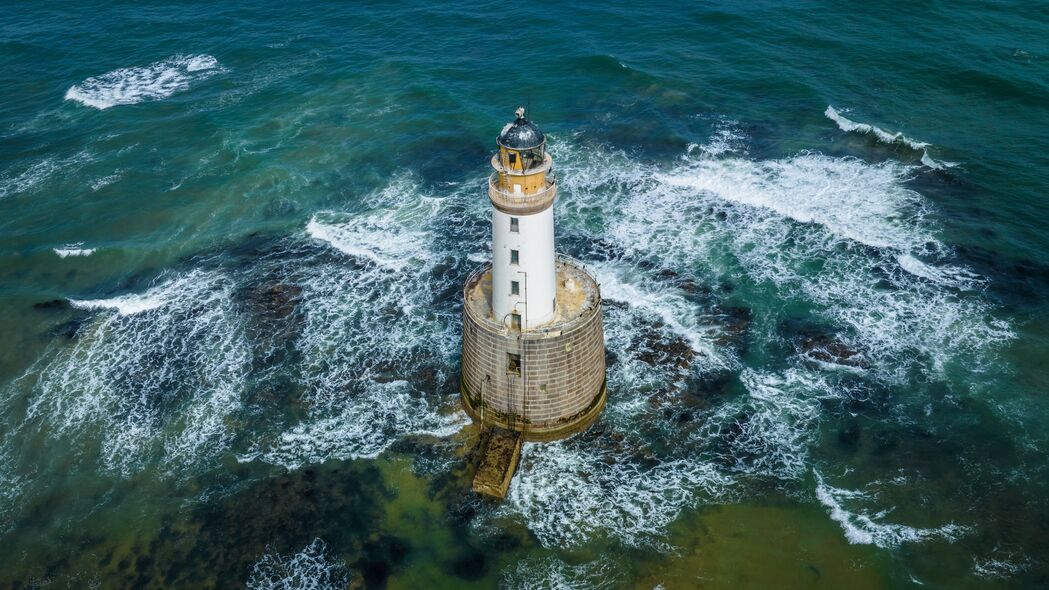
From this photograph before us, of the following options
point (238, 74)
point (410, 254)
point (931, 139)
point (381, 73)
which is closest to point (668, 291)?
point (410, 254)

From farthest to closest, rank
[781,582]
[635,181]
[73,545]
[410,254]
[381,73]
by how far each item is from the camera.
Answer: [381,73] < [635,181] < [410,254] < [73,545] < [781,582]

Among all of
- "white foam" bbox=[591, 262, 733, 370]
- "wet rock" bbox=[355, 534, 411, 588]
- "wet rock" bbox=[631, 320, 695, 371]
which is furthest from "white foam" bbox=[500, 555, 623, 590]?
"white foam" bbox=[591, 262, 733, 370]

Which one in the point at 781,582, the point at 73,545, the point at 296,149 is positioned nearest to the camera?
the point at 781,582

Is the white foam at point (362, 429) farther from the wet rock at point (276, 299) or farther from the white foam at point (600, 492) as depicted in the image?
the wet rock at point (276, 299)

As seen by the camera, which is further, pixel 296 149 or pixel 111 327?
pixel 296 149

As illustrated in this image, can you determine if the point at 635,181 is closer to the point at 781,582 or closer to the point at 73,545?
the point at 781,582

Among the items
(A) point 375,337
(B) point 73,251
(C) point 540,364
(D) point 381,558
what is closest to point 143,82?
(B) point 73,251

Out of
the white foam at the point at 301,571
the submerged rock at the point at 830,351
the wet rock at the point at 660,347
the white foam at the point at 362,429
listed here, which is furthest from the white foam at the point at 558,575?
the submerged rock at the point at 830,351
